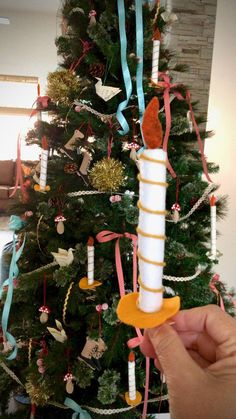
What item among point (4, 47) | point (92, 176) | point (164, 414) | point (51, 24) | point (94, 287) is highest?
point (51, 24)

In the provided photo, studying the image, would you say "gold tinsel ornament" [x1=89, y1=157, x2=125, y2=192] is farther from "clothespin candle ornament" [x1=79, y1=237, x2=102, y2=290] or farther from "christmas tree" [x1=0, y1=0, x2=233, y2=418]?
"clothespin candle ornament" [x1=79, y1=237, x2=102, y2=290]

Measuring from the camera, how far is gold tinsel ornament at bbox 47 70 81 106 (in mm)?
1018

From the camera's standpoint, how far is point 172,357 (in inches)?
17.2

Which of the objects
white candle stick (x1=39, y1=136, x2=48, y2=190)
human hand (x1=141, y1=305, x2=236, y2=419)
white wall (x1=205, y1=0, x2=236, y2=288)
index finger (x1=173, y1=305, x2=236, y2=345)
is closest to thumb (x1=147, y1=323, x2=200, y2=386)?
human hand (x1=141, y1=305, x2=236, y2=419)

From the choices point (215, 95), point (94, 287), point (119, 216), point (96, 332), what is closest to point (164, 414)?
point (96, 332)

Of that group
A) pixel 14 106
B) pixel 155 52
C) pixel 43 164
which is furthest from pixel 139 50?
pixel 14 106

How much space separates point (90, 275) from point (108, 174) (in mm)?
306

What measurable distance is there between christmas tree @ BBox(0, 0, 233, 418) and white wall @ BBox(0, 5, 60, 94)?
5.24 metres

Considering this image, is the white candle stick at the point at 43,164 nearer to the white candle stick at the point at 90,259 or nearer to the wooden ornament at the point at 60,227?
the wooden ornament at the point at 60,227

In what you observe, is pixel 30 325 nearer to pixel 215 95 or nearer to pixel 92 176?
pixel 92 176

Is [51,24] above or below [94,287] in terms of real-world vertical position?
above

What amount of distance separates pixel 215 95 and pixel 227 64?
20 cm

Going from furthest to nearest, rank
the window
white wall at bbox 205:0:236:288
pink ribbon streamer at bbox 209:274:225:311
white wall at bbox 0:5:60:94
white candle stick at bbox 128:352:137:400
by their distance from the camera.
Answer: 1. the window
2. white wall at bbox 0:5:60:94
3. white wall at bbox 205:0:236:288
4. pink ribbon streamer at bbox 209:274:225:311
5. white candle stick at bbox 128:352:137:400

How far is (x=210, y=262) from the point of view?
3.52 feet
